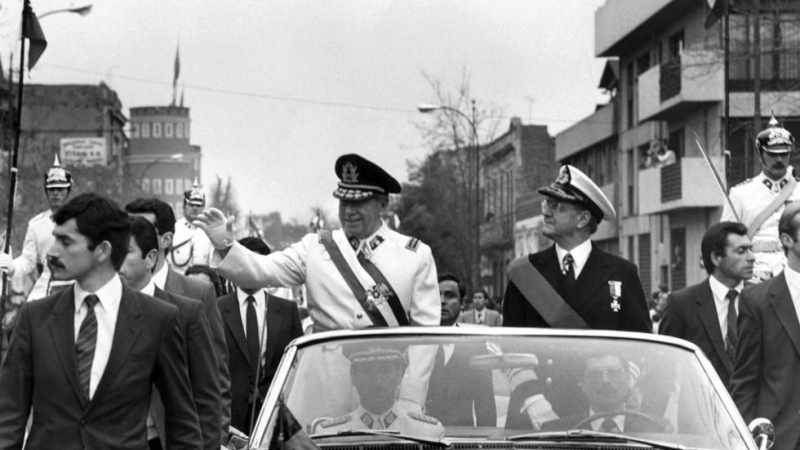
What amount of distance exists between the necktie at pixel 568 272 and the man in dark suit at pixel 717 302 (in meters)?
1.49

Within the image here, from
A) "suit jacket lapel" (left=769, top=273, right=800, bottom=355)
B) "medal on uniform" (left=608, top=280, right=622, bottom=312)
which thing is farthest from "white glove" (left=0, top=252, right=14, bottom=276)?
"suit jacket lapel" (left=769, top=273, right=800, bottom=355)

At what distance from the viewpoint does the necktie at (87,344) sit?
6703mm

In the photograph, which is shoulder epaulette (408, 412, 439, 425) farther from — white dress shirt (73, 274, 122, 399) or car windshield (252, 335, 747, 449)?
white dress shirt (73, 274, 122, 399)

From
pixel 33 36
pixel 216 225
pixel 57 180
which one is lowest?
pixel 216 225

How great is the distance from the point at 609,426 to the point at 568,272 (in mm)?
2800

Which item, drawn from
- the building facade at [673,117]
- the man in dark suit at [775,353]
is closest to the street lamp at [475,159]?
the building facade at [673,117]

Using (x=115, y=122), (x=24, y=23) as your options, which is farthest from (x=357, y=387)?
(x=115, y=122)

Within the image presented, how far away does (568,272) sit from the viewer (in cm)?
938

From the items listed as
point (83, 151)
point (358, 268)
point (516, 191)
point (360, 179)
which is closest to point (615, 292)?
point (358, 268)

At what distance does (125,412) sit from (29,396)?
0.36m

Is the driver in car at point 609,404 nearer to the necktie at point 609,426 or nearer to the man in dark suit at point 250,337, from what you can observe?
the necktie at point 609,426

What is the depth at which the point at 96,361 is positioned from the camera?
22.1ft

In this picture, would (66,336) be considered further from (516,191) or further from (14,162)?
(516,191)

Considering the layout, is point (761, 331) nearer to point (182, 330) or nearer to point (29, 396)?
point (182, 330)
